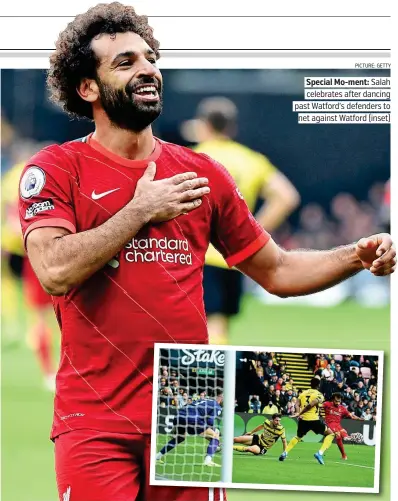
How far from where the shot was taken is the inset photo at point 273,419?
213 centimetres

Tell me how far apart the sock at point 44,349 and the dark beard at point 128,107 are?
0.71m

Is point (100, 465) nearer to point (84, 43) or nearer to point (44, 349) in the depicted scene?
point (44, 349)

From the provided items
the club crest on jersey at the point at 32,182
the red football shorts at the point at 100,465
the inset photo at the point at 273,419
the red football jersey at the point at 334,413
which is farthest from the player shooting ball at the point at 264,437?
the club crest on jersey at the point at 32,182

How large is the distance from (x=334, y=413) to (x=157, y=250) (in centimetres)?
65

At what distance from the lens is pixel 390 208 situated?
2.33m

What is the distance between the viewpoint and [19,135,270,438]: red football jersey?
2.05m

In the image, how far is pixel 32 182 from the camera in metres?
2.06

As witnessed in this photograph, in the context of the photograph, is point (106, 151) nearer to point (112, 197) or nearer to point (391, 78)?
point (112, 197)
